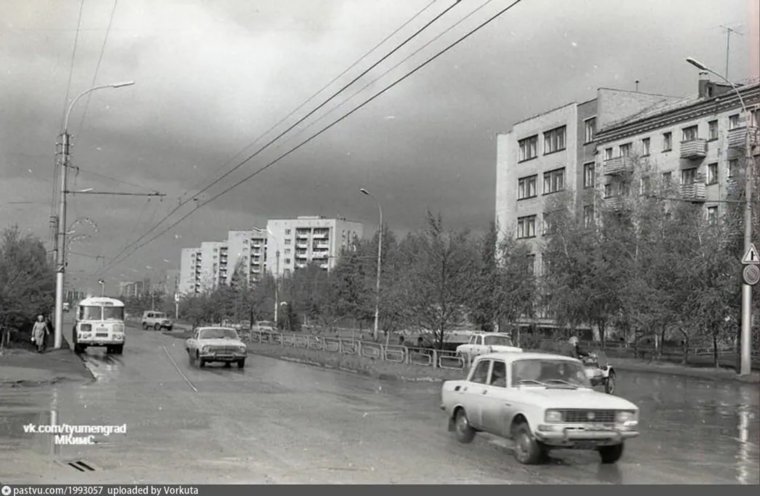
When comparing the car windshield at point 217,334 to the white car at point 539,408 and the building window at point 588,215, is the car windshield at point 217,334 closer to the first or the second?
the white car at point 539,408

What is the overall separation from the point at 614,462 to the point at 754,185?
27327mm

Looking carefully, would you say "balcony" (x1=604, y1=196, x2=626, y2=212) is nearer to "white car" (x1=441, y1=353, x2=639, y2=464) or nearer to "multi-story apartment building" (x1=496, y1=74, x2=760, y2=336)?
"multi-story apartment building" (x1=496, y1=74, x2=760, y2=336)

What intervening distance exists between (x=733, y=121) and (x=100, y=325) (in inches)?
1556

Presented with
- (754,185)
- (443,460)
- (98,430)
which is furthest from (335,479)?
(754,185)

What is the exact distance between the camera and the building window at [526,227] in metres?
72.6

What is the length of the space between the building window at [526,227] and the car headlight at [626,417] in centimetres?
6237

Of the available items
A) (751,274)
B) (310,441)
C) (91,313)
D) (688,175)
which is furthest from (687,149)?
(310,441)

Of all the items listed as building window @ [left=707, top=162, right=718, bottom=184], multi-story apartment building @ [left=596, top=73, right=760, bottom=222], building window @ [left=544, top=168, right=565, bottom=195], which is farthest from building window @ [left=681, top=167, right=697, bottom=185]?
building window @ [left=544, top=168, right=565, bottom=195]

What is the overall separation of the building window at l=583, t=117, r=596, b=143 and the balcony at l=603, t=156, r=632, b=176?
5.54 meters

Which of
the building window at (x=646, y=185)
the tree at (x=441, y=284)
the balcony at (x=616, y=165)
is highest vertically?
the balcony at (x=616, y=165)

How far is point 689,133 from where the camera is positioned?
54.7 meters

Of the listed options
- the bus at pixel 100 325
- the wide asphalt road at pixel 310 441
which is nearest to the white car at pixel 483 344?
the wide asphalt road at pixel 310 441

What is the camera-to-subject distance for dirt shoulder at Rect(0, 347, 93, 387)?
20406mm

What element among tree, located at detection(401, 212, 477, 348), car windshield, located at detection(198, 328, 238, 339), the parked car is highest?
tree, located at detection(401, 212, 477, 348)
